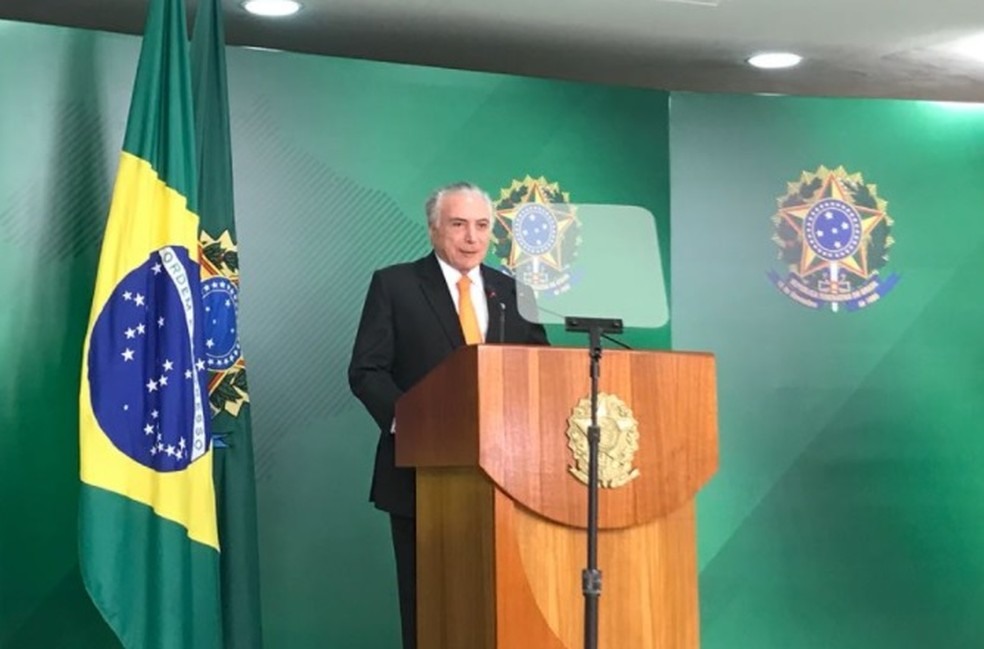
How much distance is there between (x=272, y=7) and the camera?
14.9ft

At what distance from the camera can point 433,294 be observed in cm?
338

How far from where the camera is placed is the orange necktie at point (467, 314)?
3.37m

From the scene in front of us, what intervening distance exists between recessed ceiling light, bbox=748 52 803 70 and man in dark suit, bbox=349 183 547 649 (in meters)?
2.17

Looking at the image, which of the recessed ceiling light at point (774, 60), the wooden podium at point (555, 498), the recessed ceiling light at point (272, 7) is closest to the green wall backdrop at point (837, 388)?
the recessed ceiling light at point (774, 60)

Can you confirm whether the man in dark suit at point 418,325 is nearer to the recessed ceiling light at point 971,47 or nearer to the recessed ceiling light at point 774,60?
the recessed ceiling light at point 774,60

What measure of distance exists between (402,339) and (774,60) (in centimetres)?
256

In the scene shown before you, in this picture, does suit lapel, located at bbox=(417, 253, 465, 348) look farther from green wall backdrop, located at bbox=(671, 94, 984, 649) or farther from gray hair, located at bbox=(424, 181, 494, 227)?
green wall backdrop, located at bbox=(671, 94, 984, 649)

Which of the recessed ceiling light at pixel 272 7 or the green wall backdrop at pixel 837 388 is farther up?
the recessed ceiling light at pixel 272 7

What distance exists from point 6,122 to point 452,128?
153cm

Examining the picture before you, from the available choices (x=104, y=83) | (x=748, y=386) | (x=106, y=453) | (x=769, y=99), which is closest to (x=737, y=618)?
(x=748, y=386)

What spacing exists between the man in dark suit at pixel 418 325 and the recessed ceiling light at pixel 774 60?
7.13 ft

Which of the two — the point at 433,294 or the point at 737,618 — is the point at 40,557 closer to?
the point at 433,294

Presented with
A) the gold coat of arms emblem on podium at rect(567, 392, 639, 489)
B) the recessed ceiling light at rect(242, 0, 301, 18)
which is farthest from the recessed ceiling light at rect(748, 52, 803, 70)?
the gold coat of arms emblem on podium at rect(567, 392, 639, 489)

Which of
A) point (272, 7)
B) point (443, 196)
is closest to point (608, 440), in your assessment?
point (443, 196)
